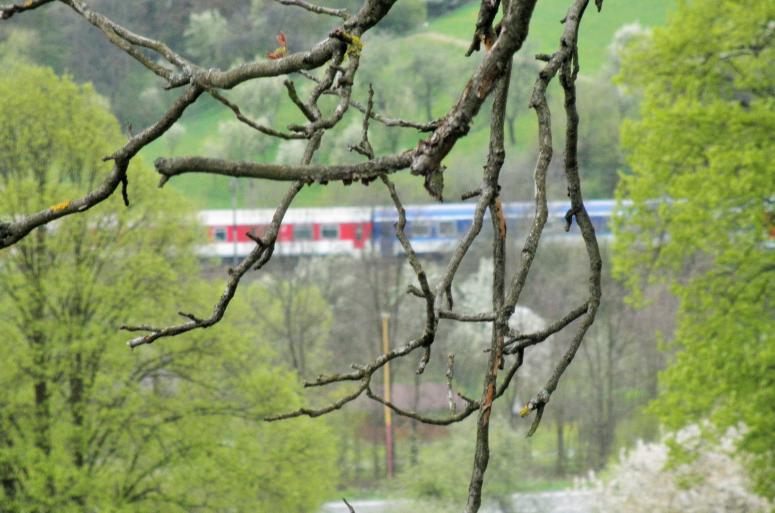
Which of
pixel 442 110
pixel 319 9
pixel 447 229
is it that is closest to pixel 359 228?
pixel 447 229

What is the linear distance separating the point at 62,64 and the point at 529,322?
12807 mm

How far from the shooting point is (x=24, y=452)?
16.6 meters

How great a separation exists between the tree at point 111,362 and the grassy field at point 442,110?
A: 613 inches

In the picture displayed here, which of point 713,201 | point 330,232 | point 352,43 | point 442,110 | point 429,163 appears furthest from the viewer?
point 442,110

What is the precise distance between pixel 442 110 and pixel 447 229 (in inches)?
283

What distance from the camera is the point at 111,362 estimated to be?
58.5 feet

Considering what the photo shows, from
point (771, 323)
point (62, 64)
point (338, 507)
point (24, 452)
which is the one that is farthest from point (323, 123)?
point (62, 64)

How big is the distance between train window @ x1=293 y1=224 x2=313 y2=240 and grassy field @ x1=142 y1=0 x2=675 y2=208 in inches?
42.3

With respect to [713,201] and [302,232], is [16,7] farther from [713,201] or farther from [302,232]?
[302,232]

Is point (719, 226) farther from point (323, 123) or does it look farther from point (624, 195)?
point (323, 123)

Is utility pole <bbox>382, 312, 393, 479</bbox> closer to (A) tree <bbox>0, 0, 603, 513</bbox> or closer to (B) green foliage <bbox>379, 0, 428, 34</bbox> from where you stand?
(B) green foliage <bbox>379, 0, 428, 34</bbox>

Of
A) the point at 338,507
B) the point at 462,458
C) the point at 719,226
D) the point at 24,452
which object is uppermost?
the point at 719,226

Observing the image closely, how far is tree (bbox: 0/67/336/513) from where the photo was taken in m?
17.3

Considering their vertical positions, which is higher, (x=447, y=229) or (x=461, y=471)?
(x=447, y=229)
